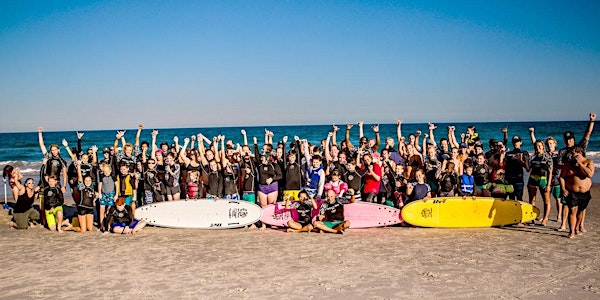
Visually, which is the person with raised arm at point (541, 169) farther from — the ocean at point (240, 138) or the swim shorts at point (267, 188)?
the ocean at point (240, 138)

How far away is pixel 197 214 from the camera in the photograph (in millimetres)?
→ 9531

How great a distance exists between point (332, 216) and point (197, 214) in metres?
2.56

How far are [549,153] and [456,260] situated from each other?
125 inches

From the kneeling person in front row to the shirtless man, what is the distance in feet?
11.7

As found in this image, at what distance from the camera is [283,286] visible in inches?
243

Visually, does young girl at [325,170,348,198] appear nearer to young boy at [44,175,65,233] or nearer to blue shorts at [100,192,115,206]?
blue shorts at [100,192,115,206]

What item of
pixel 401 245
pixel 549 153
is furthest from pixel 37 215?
pixel 549 153

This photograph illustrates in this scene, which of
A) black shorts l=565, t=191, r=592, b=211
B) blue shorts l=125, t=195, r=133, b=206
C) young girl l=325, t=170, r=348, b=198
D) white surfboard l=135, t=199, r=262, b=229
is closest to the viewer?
black shorts l=565, t=191, r=592, b=211

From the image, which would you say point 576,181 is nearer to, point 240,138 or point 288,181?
point 288,181

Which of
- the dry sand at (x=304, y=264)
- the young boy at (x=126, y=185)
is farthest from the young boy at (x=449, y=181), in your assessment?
the young boy at (x=126, y=185)

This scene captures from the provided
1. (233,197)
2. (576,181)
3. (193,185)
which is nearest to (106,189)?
(193,185)

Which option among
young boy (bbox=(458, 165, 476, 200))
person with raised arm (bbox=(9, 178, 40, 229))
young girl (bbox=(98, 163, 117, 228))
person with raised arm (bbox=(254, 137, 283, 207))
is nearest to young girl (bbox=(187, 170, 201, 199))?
person with raised arm (bbox=(254, 137, 283, 207))

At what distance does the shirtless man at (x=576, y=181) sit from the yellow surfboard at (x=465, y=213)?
3.59 ft

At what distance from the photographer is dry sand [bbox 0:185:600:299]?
19.6 ft
